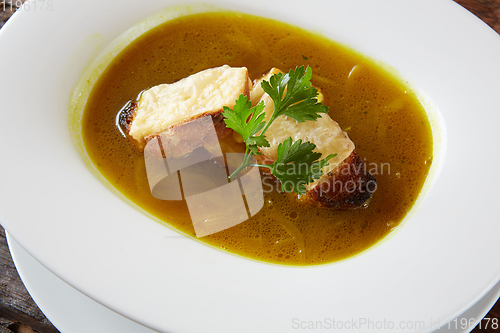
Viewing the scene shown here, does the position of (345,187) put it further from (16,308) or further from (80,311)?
(16,308)

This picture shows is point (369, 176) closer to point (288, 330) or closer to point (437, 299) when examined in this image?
point (437, 299)

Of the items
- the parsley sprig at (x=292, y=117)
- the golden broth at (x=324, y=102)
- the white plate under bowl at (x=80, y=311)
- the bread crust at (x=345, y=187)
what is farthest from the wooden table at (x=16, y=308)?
the parsley sprig at (x=292, y=117)

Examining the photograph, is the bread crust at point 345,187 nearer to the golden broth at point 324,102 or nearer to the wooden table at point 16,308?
the golden broth at point 324,102

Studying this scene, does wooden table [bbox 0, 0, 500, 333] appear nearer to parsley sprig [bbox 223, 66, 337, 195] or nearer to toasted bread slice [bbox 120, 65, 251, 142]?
toasted bread slice [bbox 120, 65, 251, 142]

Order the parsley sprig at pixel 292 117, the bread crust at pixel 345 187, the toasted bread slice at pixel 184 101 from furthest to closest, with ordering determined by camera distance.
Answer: the toasted bread slice at pixel 184 101, the bread crust at pixel 345 187, the parsley sprig at pixel 292 117

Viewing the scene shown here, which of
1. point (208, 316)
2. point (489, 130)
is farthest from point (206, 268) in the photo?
point (489, 130)
